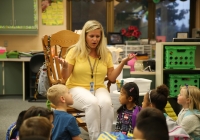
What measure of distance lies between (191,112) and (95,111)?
752mm

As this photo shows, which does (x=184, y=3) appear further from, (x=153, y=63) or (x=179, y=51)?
(x=179, y=51)

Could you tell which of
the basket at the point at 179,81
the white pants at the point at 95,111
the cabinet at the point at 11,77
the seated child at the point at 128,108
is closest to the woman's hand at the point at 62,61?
the white pants at the point at 95,111

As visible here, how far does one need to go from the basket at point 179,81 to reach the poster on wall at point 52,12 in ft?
10.3

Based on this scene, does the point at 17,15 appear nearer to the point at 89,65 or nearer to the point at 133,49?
the point at 133,49

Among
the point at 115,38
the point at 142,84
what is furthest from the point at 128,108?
the point at 115,38

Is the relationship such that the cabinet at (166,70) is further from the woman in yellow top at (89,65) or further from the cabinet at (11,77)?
the cabinet at (11,77)

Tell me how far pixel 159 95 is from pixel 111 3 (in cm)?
406

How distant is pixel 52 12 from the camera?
6.37 metres

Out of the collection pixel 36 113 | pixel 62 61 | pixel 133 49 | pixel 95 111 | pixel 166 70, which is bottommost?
pixel 95 111

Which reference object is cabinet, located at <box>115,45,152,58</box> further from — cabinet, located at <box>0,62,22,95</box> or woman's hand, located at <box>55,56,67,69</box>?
woman's hand, located at <box>55,56,67,69</box>

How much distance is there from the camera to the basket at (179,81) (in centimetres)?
382

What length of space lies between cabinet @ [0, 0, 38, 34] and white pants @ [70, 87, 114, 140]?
11.7ft

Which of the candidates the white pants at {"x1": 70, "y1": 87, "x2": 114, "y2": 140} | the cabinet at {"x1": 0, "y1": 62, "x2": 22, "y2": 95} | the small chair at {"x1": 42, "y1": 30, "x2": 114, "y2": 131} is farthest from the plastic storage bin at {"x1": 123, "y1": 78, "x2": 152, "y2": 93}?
the cabinet at {"x1": 0, "y1": 62, "x2": 22, "y2": 95}

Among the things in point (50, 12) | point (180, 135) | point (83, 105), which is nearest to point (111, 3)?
point (50, 12)
